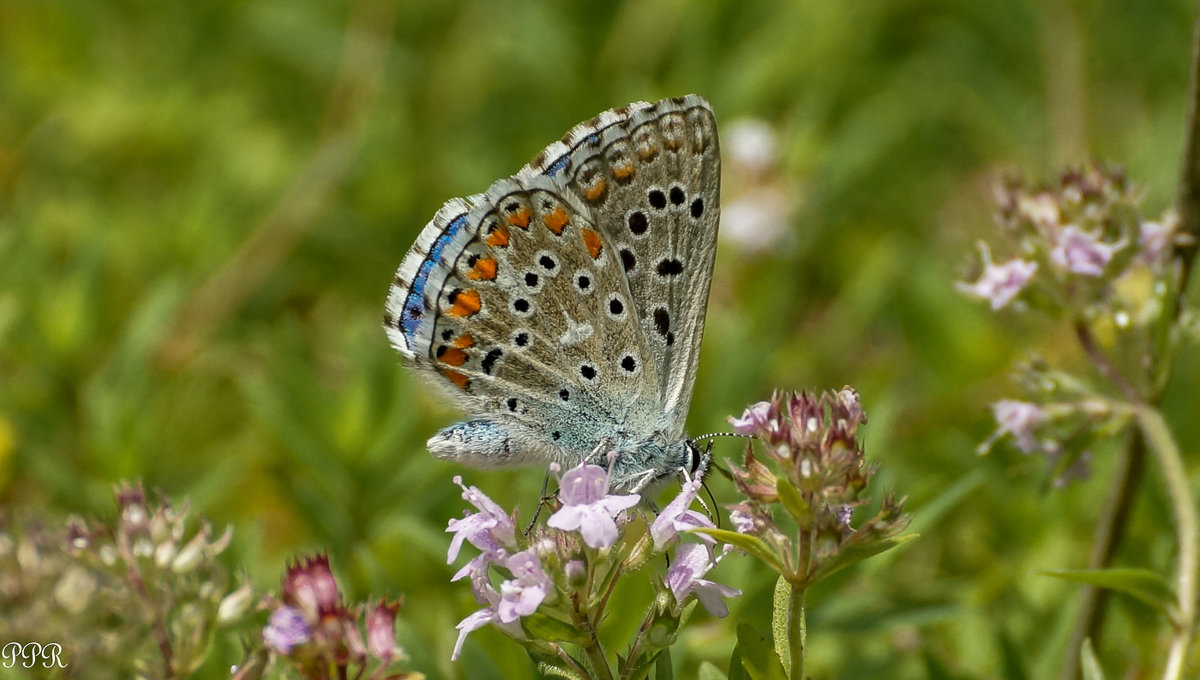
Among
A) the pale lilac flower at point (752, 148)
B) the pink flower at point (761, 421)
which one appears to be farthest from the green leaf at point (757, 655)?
the pale lilac flower at point (752, 148)

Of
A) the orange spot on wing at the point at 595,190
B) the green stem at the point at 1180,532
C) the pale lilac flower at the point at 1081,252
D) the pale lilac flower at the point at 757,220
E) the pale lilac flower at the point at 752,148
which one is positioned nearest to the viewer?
the green stem at the point at 1180,532

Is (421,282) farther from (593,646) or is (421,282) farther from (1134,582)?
(1134,582)

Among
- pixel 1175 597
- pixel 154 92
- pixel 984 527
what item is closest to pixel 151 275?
pixel 154 92

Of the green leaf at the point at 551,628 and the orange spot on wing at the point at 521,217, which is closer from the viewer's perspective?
the green leaf at the point at 551,628

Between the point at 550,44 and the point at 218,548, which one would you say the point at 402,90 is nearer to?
the point at 550,44

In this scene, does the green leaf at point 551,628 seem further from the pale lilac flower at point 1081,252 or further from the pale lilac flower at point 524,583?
the pale lilac flower at point 1081,252

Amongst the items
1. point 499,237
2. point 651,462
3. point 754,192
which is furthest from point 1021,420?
point 754,192

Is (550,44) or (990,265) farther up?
(550,44)
